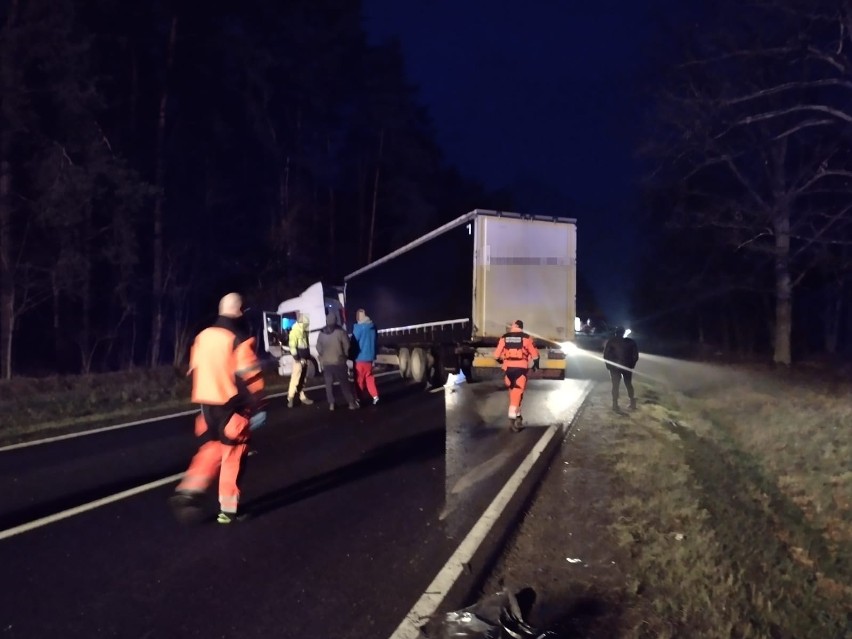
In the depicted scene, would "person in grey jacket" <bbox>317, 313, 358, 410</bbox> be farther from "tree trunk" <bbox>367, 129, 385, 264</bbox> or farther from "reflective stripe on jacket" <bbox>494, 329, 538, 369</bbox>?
"tree trunk" <bbox>367, 129, 385, 264</bbox>

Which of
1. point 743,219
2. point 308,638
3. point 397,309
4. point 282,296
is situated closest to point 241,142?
point 282,296

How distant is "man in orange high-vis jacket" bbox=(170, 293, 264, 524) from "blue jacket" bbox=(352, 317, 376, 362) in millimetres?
8557

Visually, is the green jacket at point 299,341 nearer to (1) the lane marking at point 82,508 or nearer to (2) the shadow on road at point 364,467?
(2) the shadow on road at point 364,467

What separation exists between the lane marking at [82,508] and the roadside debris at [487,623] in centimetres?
397

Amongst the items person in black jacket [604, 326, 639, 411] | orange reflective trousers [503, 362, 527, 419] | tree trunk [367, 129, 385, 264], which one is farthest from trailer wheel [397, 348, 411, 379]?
tree trunk [367, 129, 385, 264]

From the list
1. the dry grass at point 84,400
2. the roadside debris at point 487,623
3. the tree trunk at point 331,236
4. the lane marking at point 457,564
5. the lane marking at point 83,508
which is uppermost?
the tree trunk at point 331,236

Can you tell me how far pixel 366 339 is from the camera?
15297mm

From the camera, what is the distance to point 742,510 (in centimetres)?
789

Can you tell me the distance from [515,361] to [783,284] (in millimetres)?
18816

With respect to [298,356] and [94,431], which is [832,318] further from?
[94,431]

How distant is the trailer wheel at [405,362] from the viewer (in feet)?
72.1

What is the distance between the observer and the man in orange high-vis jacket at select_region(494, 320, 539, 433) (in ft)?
39.0

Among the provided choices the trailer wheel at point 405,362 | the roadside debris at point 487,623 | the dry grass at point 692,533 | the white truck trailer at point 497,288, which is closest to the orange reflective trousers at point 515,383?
the dry grass at point 692,533

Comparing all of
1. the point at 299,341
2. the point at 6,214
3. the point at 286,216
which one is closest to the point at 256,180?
the point at 286,216
